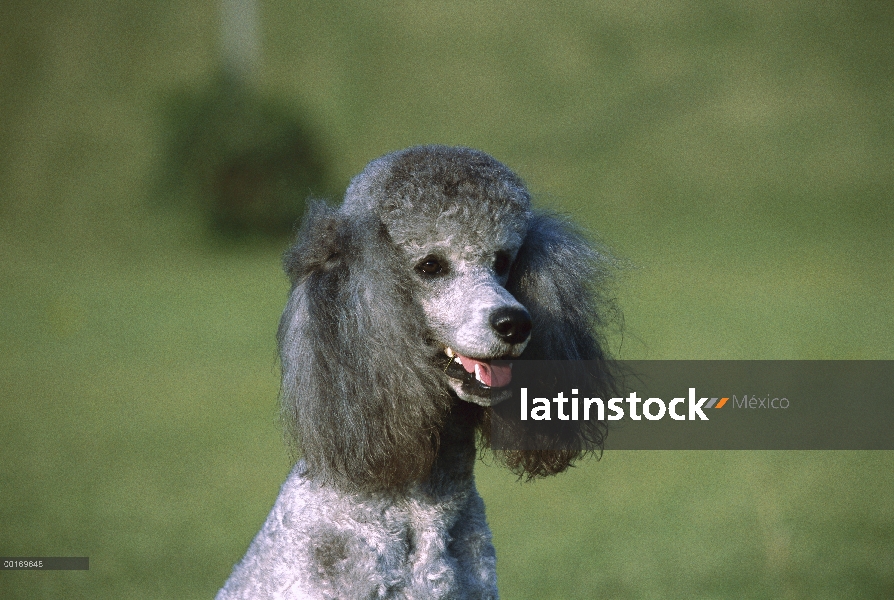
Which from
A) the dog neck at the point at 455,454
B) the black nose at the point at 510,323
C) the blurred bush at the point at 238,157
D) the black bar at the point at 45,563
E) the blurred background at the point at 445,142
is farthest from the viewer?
the blurred bush at the point at 238,157

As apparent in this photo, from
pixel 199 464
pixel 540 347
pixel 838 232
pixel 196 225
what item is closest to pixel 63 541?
pixel 199 464

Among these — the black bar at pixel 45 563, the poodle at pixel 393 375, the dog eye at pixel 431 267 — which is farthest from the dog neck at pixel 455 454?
the black bar at pixel 45 563

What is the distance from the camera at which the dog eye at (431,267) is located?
89.0 inches

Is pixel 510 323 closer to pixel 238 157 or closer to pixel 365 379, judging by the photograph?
pixel 365 379

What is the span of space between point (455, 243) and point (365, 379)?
1.05 ft

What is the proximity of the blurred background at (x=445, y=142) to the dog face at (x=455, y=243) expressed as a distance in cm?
384

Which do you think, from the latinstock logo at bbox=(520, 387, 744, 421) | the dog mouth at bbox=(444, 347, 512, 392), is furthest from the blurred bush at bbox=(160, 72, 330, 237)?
the dog mouth at bbox=(444, 347, 512, 392)

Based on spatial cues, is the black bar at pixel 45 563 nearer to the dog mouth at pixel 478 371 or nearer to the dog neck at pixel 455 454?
the dog neck at pixel 455 454

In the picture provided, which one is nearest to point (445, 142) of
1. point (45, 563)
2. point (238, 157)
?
point (238, 157)

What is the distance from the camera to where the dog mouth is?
2205mm

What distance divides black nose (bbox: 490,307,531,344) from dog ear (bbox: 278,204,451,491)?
20cm

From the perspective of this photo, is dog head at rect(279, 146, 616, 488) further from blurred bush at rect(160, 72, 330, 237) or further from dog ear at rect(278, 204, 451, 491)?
blurred bush at rect(160, 72, 330, 237)

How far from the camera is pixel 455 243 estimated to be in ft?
7.32

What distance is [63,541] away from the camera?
5062 mm
